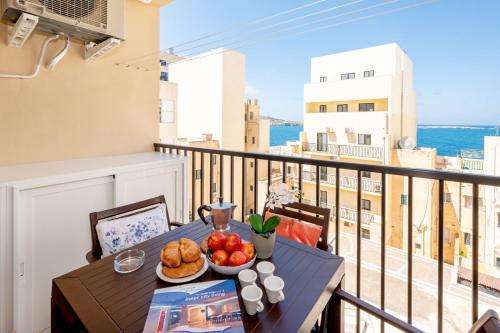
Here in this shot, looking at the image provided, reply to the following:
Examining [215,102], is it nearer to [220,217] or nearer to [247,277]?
[220,217]

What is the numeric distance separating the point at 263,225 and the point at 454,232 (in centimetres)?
1061

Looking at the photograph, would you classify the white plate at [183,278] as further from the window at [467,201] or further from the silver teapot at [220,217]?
the window at [467,201]

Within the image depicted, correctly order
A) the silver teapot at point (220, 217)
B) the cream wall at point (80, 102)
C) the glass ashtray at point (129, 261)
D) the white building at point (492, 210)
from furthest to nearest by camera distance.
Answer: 1. the white building at point (492, 210)
2. the cream wall at point (80, 102)
3. the silver teapot at point (220, 217)
4. the glass ashtray at point (129, 261)

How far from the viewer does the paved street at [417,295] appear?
422 centimetres

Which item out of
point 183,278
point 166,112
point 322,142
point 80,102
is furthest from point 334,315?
point 322,142

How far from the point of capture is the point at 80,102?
2428 mm

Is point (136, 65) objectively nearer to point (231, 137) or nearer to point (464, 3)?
point (231, 137)

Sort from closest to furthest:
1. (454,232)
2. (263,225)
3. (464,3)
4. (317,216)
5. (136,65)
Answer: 1. (263,225)
2. (317,216)
3. (136,65)
4. (454,232)
5. (464,3)

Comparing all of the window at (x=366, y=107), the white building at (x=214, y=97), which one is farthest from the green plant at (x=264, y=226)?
the white building at (x=214, y=97)

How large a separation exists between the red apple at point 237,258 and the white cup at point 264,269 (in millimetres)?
65

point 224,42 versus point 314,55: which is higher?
point 314,55

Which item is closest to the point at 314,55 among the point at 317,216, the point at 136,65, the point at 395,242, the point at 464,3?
the point at 464,3

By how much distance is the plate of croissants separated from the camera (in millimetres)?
974

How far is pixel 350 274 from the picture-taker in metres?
5.67
